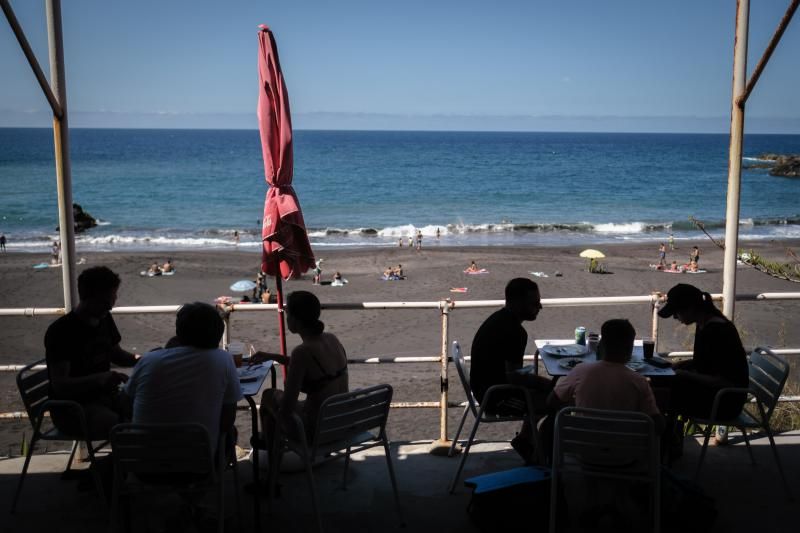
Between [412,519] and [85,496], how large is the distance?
6.16ft

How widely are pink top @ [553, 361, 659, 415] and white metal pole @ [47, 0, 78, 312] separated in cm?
304

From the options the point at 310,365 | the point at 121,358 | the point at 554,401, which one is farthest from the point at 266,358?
the point at 554,401

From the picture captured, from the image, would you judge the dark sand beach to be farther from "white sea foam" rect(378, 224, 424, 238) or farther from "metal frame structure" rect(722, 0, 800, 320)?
"white sea foam" rect(378, 224, 424, 238)

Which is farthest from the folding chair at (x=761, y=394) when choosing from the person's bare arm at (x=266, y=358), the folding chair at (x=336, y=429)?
the person's bare arm at (x=266, y=358)

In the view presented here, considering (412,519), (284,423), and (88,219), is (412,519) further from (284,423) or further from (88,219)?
(88,219)

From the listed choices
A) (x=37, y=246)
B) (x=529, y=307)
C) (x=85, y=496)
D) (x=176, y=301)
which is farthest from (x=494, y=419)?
(x=37, y=246)

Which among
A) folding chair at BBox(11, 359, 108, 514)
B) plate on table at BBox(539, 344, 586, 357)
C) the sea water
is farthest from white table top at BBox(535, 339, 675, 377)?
the sea water

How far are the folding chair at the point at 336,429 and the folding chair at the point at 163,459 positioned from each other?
1.48 ft

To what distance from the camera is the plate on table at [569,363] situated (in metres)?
4.29

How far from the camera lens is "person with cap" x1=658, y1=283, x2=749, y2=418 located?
4145 millimetres

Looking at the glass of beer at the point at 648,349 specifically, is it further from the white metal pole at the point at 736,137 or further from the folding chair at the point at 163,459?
the folding chair at the point at 163,459

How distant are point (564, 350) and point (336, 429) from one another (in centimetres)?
163

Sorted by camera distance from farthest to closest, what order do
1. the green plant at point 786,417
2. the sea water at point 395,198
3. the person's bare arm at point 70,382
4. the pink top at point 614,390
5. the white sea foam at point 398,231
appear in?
the white sea foam at point 398,231
the sea water at point 395,198
the green plant at point 786,417
the person's bare arm at point 70,382
the pink top at point 614,390

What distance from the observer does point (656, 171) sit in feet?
213
